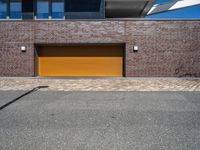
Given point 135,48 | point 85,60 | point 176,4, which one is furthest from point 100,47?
point 176,4

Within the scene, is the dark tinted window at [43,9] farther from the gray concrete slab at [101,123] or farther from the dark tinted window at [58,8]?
the gray concrete slab at [101,123]

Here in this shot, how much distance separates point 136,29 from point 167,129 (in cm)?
1020

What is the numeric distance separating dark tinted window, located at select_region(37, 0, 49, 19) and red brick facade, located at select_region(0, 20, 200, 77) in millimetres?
3932

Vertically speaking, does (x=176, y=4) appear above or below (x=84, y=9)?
above

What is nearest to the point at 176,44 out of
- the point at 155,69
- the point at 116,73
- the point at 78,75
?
the point at 155,69

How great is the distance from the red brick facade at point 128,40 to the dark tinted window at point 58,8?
4.04m

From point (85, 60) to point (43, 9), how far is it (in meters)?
6.72

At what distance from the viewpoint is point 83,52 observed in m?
14.6

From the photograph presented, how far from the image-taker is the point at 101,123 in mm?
5203

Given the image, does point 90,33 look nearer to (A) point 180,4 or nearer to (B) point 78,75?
(B) point 78,75

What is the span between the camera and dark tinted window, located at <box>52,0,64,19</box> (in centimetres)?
1795

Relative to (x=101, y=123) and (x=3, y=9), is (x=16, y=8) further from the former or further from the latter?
(x=101, y=123)

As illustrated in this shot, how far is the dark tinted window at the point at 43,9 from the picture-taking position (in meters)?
17.9

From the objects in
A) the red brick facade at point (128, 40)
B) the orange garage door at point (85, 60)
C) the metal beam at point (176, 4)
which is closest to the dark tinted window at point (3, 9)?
the red brick facade at point (128, 40)
